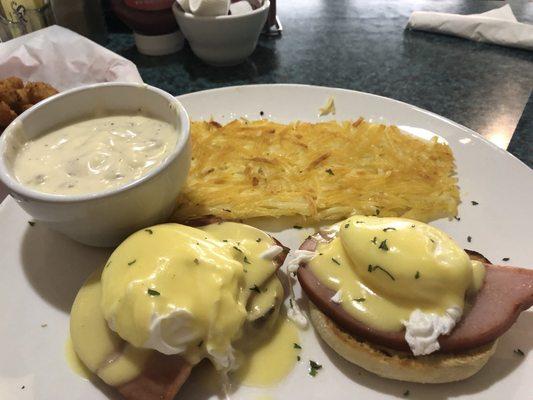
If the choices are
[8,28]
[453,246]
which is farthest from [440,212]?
[8,28]

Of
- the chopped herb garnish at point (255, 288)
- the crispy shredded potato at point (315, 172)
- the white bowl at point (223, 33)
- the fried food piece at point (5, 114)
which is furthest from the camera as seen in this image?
the white bowl at point (223, 33)

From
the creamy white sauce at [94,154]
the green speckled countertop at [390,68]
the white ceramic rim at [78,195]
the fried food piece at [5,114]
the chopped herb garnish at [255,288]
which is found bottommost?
the green speckled countertop at [390,68]

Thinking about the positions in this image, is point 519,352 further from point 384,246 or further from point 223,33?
A: point 223,33

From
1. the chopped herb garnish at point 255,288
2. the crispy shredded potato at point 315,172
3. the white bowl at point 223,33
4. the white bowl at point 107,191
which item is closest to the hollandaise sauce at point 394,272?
the chopped herb garnish at point 255,288

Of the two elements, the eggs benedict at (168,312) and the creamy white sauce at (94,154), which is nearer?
the eggs benedict at (168,312)

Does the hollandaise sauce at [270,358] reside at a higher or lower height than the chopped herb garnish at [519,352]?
lower

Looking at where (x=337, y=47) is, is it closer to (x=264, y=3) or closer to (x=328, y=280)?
(x=264, y=3)

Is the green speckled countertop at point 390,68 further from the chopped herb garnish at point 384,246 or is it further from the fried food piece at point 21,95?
the chopped herb garnish at point 384,246
